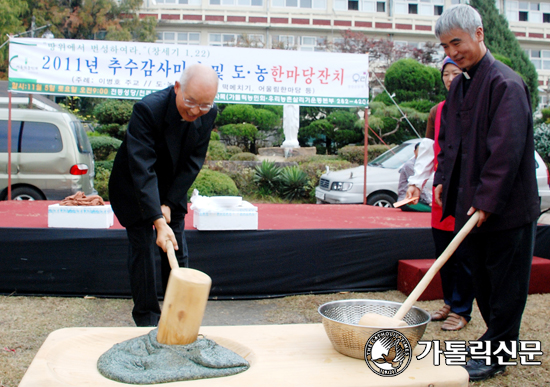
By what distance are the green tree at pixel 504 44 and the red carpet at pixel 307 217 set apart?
68.2 feet

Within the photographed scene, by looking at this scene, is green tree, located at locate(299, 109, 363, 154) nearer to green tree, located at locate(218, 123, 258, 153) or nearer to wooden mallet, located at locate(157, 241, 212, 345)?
green tree, located at locate(218, 123, 258, 153)

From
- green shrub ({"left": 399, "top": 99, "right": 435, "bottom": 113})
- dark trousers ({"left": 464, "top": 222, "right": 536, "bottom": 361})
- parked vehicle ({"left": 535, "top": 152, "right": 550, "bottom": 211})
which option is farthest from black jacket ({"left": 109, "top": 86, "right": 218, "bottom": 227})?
green shrub ({"left": 399, "top": 99, "right": 435, "bottom": 113})

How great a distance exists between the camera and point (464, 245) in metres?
2.79

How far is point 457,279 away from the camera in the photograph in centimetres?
286

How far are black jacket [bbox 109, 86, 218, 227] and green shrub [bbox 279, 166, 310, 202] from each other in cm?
747

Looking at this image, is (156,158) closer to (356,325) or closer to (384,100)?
(356,325)

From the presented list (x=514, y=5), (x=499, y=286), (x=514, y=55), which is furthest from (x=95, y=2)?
(x=514, y=5)

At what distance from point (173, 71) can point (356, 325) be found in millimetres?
4452

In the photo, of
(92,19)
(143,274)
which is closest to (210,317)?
(143,274)

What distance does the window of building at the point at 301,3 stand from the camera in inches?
1105

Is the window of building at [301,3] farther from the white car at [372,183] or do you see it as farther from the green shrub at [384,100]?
the white car at [372,183]

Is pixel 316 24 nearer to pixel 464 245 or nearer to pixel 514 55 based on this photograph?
pixel 514 55

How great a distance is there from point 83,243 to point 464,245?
253 cm

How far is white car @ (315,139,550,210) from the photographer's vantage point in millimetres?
6750
